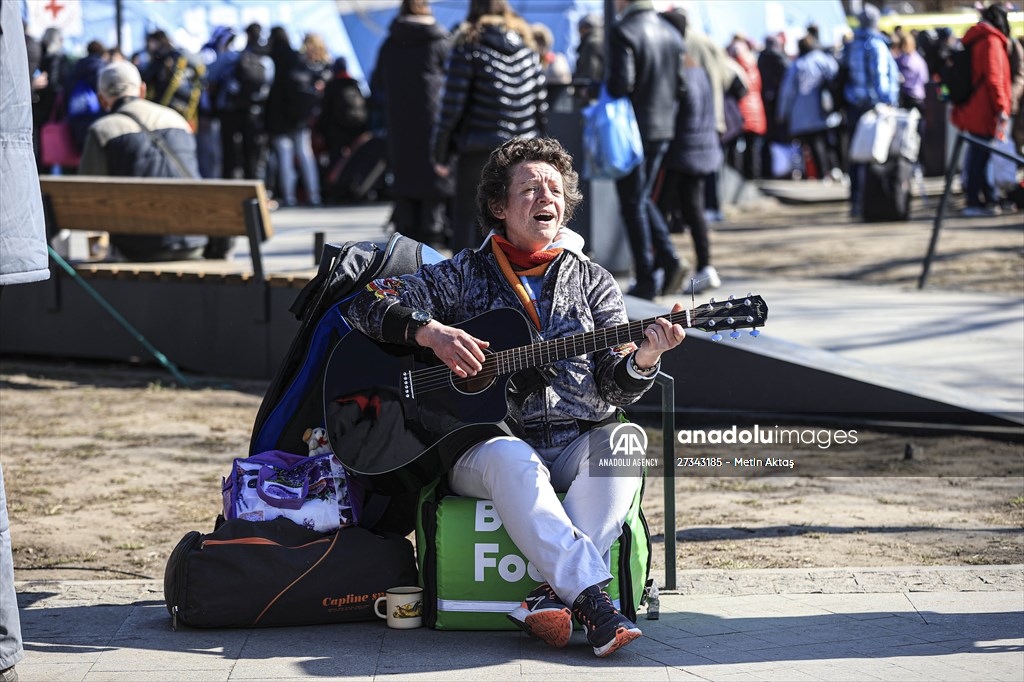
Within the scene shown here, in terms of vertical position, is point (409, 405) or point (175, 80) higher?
point (175, 80)

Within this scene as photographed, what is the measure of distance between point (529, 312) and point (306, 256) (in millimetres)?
7115

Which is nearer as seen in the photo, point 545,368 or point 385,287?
point 545,368

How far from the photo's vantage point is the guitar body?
4.21 metres

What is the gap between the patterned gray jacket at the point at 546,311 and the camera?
425cm

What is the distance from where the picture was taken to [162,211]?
8.38 m

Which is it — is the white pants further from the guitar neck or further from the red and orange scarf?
the red and orange scarf

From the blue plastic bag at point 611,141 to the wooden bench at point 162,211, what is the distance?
2.06 meters

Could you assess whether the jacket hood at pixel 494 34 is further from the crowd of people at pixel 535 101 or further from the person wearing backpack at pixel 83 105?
the person wearing backpack at pixel 83 105

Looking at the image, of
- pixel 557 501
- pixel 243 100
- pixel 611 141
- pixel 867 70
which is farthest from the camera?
pixel 243 100

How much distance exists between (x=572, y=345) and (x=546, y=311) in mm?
238

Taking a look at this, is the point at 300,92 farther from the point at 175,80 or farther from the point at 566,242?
the point at 566,242

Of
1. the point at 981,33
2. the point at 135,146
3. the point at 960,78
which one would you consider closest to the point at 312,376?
the point at 135,146

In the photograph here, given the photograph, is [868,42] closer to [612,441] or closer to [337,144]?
[337,144]

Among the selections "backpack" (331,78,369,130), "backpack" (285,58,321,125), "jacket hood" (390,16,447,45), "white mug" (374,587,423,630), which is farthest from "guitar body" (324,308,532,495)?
"backpack" (331,78,369,130)
